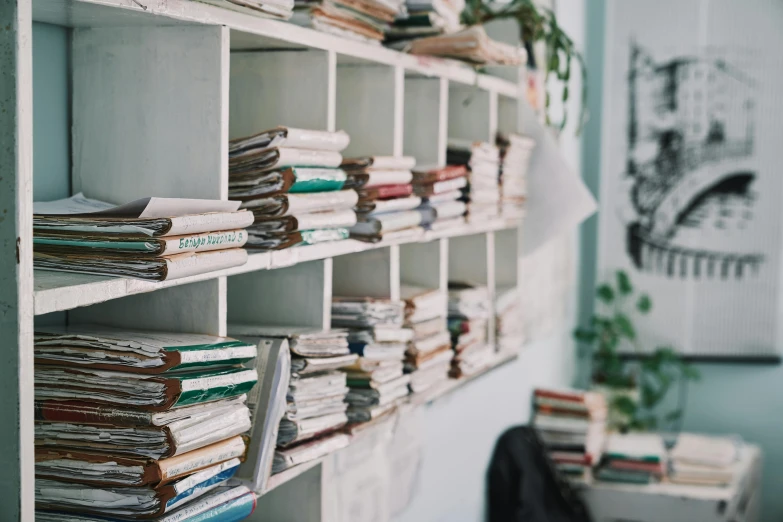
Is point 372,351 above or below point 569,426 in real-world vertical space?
above

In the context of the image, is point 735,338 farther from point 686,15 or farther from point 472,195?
point 472,195

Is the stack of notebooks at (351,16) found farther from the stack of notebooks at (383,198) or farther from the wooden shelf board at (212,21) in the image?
the stack of notebooks at (383,198)

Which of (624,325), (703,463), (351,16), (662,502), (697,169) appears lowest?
(662,502)

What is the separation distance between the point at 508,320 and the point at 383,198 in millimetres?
1002

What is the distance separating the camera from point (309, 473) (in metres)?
1.84

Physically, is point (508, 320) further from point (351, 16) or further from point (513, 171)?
point (351, 16)

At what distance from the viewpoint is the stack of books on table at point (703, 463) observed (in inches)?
149

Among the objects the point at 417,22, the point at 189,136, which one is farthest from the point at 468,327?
the point at 189,136

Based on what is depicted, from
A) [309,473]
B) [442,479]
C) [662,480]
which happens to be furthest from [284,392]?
[662,480]

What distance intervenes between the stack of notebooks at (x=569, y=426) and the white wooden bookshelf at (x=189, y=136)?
141 cm

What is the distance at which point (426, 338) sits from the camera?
226 centimetres

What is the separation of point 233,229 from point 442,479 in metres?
1.72

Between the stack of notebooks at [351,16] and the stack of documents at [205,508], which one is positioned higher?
the stack of notebooks at [351,16]

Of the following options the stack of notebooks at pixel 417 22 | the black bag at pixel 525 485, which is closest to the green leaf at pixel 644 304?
the black bag at pixel 525 485
